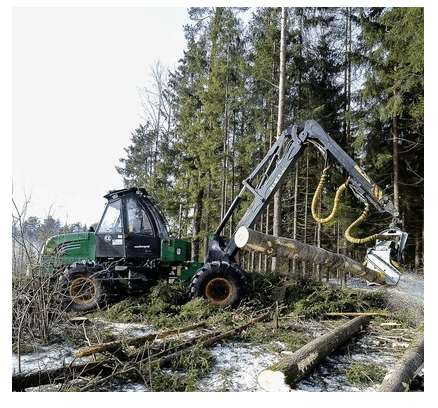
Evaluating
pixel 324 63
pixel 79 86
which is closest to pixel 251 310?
pixel 79 86

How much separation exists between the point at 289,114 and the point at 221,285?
440 centimetres

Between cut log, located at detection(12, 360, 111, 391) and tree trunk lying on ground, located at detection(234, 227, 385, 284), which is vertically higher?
tree trunk lying on ground, located at detection(234, 227, 385, 284)

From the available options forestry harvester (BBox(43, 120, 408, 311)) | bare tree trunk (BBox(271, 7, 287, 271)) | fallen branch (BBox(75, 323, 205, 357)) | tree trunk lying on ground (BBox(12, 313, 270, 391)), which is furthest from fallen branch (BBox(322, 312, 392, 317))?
tree trunk lying on ground (BBox(12, 313, 270, 391))

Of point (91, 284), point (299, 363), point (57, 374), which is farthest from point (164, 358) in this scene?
point (91, 284)

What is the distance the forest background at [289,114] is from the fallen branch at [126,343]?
4.01 ft

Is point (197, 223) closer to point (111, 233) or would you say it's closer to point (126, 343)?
point (111, 233)

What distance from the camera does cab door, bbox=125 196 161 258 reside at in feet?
18.4

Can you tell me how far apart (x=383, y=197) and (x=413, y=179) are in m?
1.30

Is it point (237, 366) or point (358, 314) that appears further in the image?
point (358, 314)

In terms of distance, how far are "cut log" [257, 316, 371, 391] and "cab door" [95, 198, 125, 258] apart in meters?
3.14

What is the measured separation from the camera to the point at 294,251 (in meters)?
4.23

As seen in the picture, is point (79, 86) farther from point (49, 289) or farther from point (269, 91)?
point (269, 91)

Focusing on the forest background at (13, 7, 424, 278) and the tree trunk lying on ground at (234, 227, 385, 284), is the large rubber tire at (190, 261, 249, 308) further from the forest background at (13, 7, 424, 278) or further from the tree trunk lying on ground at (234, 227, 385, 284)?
the forest background at (13, 7, 424, 278)
